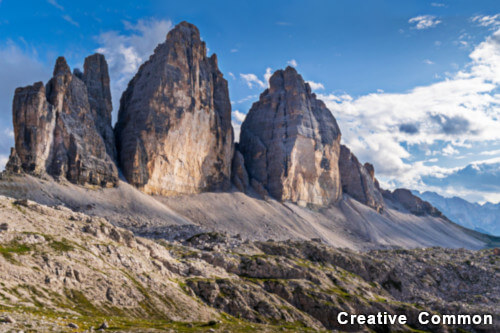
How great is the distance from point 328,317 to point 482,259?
10159 cm

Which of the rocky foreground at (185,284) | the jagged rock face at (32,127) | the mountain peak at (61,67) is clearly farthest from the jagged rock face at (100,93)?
the rocky foreground at (185,284)

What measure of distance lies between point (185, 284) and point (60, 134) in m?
109

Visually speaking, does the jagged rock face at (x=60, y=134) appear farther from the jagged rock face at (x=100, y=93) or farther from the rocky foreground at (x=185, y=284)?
the rocky foreground at (x=185, y=284)

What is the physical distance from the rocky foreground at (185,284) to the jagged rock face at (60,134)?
67859 mm

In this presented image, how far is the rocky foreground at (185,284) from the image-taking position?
49.1 m

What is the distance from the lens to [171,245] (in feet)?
332

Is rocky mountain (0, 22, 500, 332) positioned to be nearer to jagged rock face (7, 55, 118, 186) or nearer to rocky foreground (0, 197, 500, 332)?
rocky foreground (0, 197, 500, 332)

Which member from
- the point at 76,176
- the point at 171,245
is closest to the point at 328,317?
Answer: the point at 171,245

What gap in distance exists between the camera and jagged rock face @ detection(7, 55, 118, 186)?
14738 centimetres

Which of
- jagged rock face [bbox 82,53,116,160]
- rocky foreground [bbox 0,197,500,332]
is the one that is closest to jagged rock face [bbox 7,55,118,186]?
jagged rock face [bbox 82,53,116,160]

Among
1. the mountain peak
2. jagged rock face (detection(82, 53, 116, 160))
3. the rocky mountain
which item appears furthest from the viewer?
jagged rock face (detection(82, 53, 116, 160))

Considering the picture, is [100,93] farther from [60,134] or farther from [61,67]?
[60,134]

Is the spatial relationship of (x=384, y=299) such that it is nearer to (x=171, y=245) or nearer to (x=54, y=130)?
(x=171, y=245)

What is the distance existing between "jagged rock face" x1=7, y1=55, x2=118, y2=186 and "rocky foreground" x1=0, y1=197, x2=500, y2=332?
67859 mm
